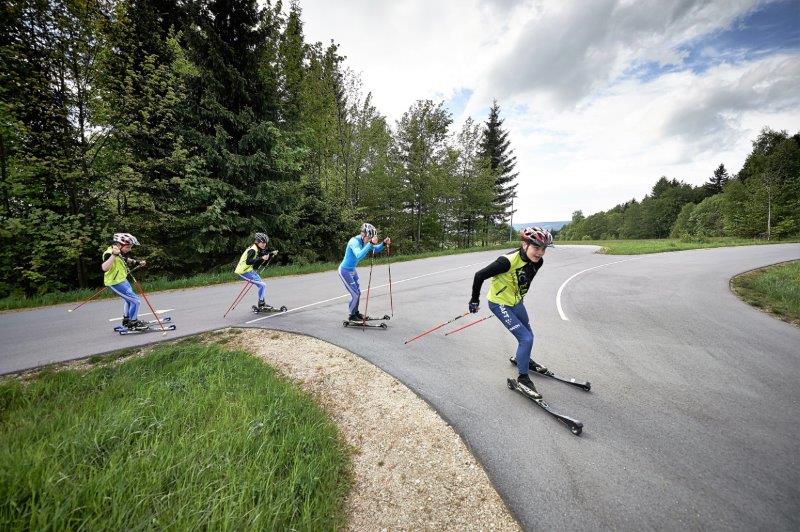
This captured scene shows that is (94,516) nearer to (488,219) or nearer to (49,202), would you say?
(49,202)

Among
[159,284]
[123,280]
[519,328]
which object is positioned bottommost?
[519,328]

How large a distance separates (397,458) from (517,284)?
2897mm

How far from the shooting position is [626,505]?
2.37 metres

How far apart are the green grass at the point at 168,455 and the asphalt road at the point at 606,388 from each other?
5.46 ft

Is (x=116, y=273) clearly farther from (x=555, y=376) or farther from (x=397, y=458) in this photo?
(x=555, y=376)

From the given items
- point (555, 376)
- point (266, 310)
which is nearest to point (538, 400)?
point (555, 376)

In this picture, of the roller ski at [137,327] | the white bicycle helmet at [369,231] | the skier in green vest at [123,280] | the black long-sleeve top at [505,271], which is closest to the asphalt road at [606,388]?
the roller ski at [137,327]

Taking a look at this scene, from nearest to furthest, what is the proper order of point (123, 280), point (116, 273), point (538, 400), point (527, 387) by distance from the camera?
point (538, 400) → point (527, 387) → point (116, 273) → point (123, 280)

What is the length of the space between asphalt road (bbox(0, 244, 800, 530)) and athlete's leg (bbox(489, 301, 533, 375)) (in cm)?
53

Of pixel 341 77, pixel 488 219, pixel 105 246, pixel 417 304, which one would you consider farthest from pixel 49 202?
pixel 488 219

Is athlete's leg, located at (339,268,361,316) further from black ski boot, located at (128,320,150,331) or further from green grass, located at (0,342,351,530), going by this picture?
black ski boot, located at (128,320,150,331)

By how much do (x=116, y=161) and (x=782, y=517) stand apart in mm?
19636

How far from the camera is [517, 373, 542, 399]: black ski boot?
377 centimetres

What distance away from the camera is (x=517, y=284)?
4.32 meters
